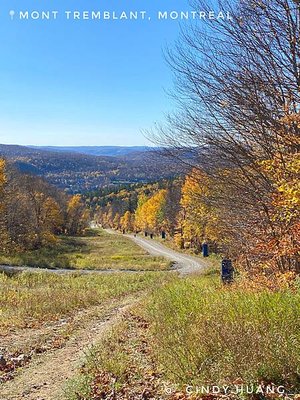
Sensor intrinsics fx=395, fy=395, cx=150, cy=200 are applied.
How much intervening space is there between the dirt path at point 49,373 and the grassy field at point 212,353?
0.40 meters

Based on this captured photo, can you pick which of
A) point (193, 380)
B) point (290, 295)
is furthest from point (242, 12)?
point (193, 380)

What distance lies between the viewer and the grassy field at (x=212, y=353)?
411cm

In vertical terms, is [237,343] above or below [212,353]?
above

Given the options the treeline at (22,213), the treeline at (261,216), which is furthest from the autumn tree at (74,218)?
the treeline at (261,216)

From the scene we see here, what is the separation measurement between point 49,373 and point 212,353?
2.91 meters

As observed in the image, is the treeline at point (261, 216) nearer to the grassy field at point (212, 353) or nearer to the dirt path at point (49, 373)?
the grassy field at point (212, 353)

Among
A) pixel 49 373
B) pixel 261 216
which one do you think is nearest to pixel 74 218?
pixel 261 216

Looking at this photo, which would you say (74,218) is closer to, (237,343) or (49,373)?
(49,373)

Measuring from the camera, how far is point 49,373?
6.11 m

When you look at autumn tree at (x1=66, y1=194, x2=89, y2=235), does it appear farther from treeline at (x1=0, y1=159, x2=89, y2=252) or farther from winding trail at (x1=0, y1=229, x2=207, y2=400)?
winding trail at (x1=0, y1=229, x2=207, y2=400)

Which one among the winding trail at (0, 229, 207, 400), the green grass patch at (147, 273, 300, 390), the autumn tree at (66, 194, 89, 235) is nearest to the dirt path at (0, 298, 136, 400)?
the winding trail at (0, 229, 207, 400)

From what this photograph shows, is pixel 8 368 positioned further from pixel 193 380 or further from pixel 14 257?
pixel 14 257

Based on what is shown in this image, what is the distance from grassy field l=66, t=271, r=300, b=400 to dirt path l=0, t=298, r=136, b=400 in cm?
40

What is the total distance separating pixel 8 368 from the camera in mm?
6574
